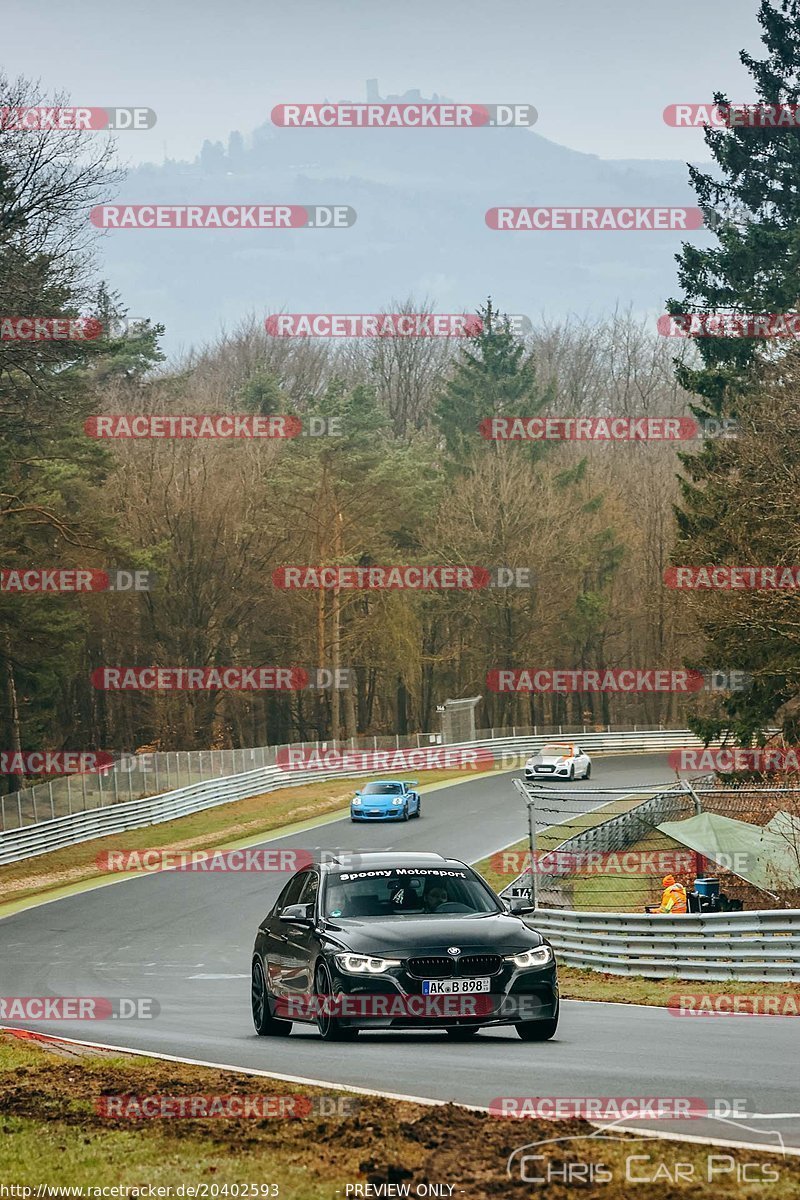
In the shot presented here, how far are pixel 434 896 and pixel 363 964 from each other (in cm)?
134

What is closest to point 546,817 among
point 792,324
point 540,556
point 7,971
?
point 792,324

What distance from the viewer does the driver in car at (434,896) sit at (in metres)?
12.9

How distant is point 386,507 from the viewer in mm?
74562

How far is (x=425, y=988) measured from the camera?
1170 cm

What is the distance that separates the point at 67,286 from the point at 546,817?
21.6 meters
